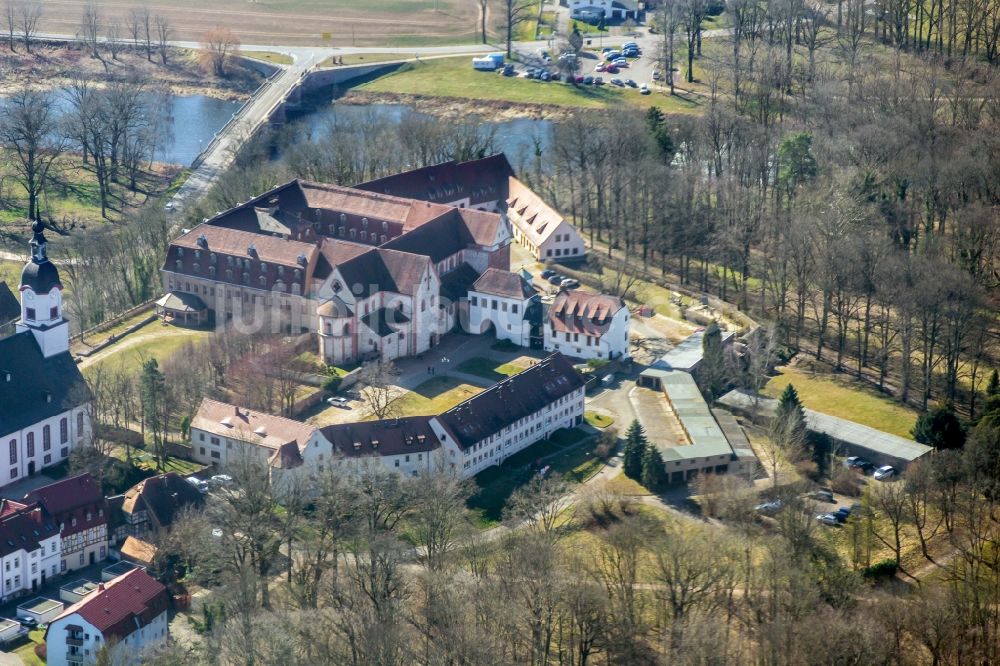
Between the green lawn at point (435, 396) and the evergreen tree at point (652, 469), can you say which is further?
the green lawn at point (435, 396)

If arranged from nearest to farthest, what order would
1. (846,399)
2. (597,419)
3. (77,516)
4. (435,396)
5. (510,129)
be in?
(77,516) → (597,419) → (435,396) → (846,399) → (510,129)

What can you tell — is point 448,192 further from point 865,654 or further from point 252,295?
point 865,654

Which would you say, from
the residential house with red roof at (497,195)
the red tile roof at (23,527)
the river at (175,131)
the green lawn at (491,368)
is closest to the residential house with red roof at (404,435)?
the green lawn at (491,368)

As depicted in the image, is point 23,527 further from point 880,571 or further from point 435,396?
point 880,571

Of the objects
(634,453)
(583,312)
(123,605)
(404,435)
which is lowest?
(123,605)

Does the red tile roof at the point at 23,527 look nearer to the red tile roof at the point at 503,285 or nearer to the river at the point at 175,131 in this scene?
the red tile roof at the point at 503,285

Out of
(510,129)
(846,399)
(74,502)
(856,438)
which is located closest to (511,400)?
(856,438)
